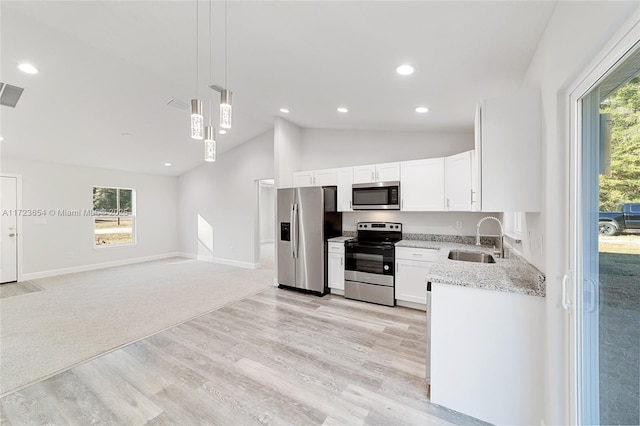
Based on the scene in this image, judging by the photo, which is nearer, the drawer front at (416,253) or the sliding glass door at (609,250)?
the sliding glass door at (609,250)

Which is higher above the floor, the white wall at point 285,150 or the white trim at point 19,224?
the white wall at point 285,150

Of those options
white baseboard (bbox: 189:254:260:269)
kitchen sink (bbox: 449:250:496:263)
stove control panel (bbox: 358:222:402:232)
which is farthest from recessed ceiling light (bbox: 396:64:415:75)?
white baseboard (bbox: 189:254:260:269)

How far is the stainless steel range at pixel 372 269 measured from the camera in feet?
12.3

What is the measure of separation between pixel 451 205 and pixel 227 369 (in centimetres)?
318

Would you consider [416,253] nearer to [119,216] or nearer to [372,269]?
[372,269]

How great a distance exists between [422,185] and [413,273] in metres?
1.24

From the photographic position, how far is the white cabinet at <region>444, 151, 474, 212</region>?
3153mm

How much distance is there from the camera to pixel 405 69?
2250mm

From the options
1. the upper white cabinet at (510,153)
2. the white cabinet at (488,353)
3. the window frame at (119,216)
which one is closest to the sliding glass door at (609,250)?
the white cabinet at (488,353)

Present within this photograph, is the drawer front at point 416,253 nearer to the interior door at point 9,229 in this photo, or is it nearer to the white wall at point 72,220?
the white wall at point 72,220

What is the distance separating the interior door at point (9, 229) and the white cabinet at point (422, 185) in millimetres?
7276

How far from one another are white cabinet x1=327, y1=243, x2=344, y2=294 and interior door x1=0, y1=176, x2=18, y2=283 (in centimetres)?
617

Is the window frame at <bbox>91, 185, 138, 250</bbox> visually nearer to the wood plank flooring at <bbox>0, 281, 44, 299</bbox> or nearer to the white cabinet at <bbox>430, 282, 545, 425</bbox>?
the wood plank flooring at <bbox>0, 281, 44, 299</bbox>

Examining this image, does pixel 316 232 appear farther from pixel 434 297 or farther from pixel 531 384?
pixel 531 384
